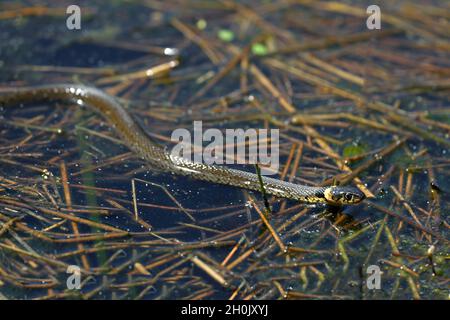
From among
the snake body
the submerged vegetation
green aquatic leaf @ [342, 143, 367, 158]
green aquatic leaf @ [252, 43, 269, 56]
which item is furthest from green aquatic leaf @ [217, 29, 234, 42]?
green aquatic leaf @ [342, 143, 367, 158]

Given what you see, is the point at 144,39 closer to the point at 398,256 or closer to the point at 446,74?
the point at 446,74

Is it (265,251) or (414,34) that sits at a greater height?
(414,34)

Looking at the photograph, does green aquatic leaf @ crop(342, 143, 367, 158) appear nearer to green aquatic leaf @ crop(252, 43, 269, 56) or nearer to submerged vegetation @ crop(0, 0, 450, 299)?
submerged vegetation @ crop(0, 0, 450, 299)

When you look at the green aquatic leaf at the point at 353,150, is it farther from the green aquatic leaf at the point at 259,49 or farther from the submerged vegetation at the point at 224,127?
the green aquatic leaf at the point at 259,49

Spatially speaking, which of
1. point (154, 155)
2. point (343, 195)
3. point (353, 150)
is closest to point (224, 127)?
point (154, 155)

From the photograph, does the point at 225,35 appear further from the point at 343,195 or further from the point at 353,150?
the point at 343,195
